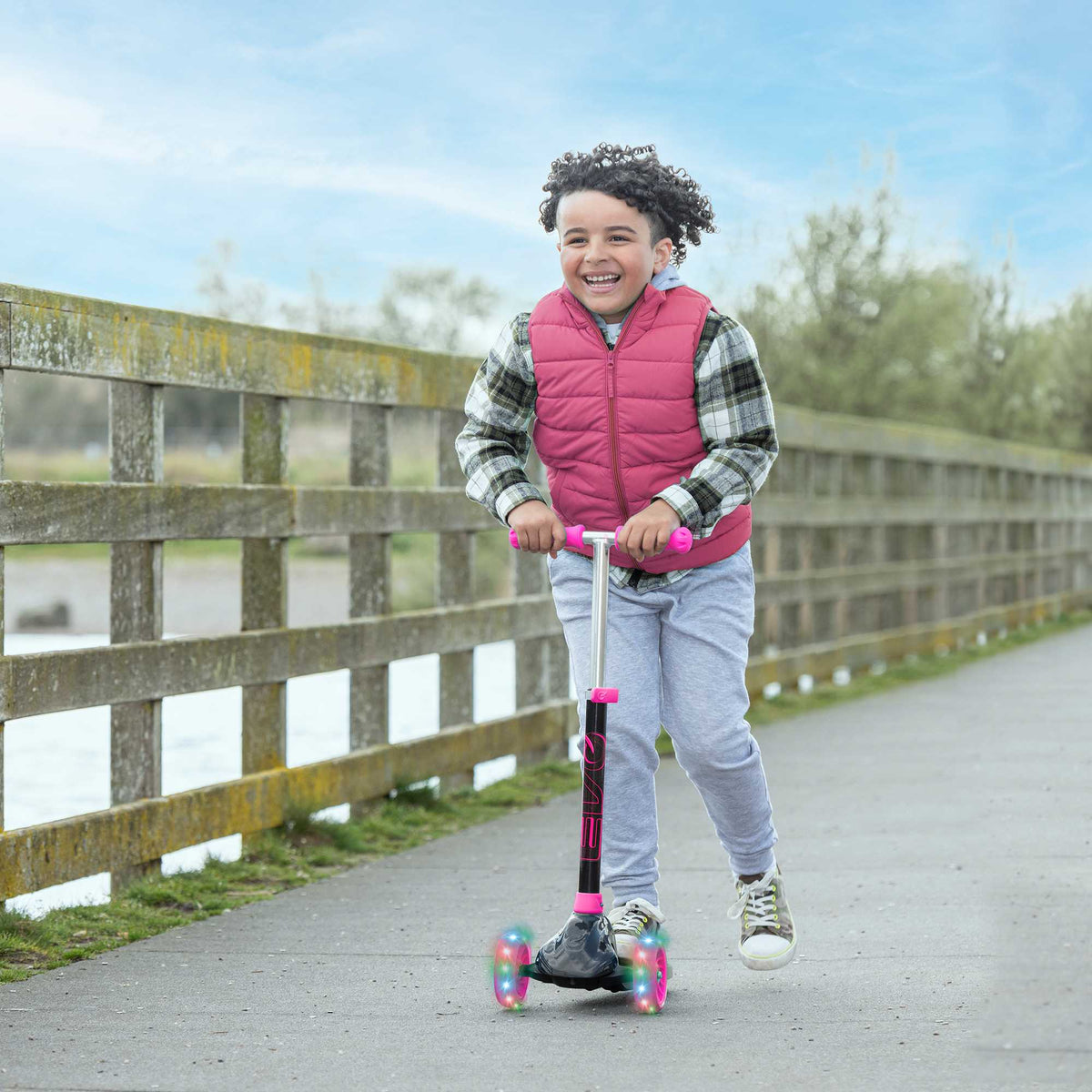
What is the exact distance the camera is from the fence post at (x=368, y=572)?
5.48 meters

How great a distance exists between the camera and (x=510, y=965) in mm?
3354

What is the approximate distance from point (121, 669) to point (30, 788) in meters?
5.05

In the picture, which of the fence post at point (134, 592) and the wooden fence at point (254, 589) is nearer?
the wooden fence at point (254, 589)

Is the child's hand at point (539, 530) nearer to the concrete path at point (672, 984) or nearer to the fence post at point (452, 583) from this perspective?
the concrete path at point (672, 984)

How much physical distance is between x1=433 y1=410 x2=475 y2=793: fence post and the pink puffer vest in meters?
2.32

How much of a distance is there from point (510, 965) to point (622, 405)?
113 cm

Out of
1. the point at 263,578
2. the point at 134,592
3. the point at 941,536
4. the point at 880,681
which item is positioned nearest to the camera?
the point at 134,592

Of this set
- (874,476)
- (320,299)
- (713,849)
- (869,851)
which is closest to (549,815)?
(713,849)

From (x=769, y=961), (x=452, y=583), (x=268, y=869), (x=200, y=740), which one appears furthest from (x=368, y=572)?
(x=200, y=740)

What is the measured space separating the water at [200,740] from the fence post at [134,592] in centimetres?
93

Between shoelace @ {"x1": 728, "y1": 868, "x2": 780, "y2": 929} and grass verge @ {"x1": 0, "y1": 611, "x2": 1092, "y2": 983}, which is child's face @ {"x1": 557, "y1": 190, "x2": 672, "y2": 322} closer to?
shoelace @ {"x1": 728, "y1": 868, "x2": 780, "y2": 929}

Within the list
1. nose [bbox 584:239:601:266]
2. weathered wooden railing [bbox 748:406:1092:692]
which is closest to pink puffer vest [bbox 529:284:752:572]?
nose [bbox 584:239:601:266]

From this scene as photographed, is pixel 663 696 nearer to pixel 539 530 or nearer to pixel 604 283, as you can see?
pixel 539 530

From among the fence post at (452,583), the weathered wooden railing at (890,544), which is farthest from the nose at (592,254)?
the weathered wooden railing at (890,544)
